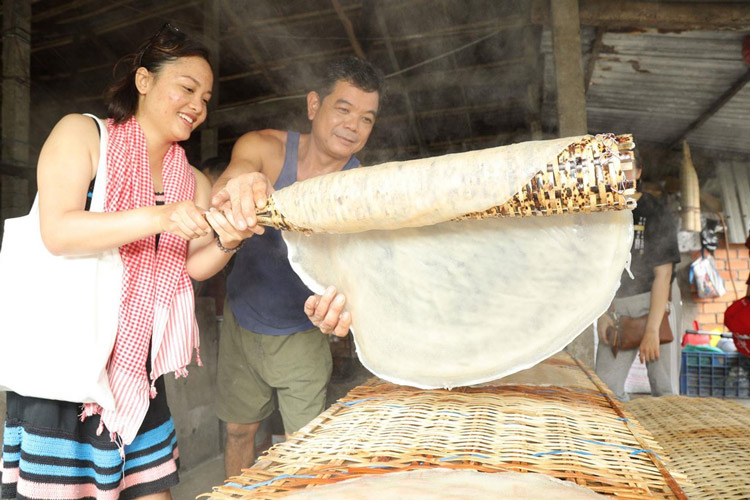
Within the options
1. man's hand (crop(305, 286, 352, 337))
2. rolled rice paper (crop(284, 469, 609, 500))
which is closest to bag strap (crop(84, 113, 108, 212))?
man's hand (crop(305, 286, 352, 337))

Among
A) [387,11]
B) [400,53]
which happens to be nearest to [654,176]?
[400,53]

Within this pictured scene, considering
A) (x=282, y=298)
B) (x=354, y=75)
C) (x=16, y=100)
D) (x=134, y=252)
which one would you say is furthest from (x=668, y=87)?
(x=16, y=100)

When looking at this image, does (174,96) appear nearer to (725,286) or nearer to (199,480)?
(199,480)

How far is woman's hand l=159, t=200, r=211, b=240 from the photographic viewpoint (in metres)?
1.15

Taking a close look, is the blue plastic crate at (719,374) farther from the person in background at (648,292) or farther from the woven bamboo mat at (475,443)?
the woven bamboo mat at (475,443)

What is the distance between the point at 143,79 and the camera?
138 centimetres

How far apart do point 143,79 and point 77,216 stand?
1.47ft

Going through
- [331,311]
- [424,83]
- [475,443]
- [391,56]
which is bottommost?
[475,443]

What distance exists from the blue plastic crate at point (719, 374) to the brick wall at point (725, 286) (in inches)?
54.8

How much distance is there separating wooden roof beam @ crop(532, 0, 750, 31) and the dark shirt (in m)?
0.99

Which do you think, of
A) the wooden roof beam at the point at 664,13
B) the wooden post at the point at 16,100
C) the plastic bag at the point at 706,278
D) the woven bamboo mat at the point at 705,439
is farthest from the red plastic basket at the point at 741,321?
the wooden post at the point at 16,100

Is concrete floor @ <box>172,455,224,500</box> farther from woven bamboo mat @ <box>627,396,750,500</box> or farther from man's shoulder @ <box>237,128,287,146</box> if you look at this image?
woven bamboo mat @ <box>627,396,750,500</box>

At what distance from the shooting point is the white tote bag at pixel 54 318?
120 centimetres

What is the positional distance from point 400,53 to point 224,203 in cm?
374
